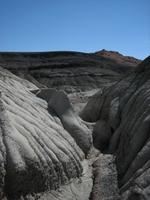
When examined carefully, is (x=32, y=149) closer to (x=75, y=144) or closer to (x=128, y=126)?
(x=75, y=144)

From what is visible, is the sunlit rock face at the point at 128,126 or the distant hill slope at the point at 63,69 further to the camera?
the distant hill slope at the point at 63,69

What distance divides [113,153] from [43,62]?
2904cm

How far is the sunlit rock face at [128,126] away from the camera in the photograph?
5.76 meters

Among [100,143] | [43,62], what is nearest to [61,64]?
[43,62]

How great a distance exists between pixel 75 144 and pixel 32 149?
5.89 ft

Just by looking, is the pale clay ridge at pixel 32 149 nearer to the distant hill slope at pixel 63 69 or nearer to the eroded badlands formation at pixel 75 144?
the eroded badlands formation at pixel 75 144

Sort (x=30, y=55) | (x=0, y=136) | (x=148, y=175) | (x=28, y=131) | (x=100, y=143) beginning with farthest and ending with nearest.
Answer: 1. (x=30, y=55)
2. (x=100, y=143)
3. (x=28, y=131)
4. (x=0, y=136)
5. (x=148, y=175)

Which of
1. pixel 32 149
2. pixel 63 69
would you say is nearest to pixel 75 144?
pixel 32 149

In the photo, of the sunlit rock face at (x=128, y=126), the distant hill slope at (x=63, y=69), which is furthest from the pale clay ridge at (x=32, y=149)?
the distant hill slope at (x=63, y=69)

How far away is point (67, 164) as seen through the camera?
22.6 feet

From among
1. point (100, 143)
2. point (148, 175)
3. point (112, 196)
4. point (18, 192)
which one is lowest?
point (100, 143)

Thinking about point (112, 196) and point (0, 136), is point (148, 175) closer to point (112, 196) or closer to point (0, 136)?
point (112, 196)

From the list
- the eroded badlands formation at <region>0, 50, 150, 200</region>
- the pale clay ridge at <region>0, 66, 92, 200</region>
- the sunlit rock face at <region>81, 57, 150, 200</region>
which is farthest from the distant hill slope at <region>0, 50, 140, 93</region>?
the pale clay ridge at <region>0, 66, 92, 200</region>

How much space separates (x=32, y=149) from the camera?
6.30m
